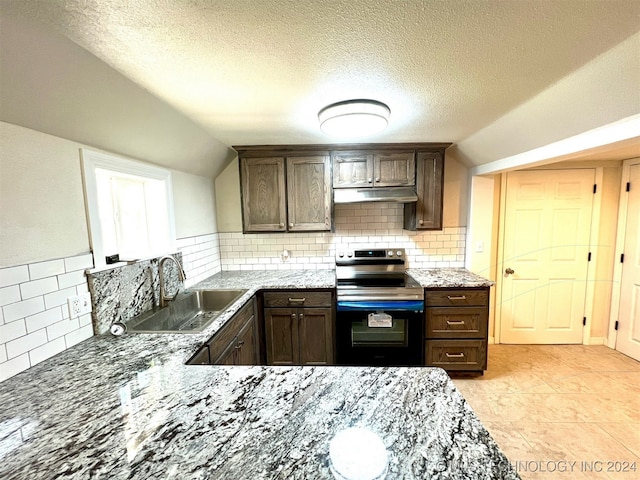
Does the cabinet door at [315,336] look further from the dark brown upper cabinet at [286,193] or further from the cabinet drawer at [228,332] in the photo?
the dark brown upper cabinet at [286,193]

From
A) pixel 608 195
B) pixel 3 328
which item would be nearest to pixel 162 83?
pixel 3 328

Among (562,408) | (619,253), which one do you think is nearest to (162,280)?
(562,408)

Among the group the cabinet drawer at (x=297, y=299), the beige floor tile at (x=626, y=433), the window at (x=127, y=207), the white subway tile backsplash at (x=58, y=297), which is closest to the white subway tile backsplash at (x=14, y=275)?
the white subway tile backsplash at (x=58, y=297)

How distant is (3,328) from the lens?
1.06 meters

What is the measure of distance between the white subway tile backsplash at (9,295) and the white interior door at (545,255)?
A: 12.3 ft

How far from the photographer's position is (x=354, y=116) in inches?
62.0

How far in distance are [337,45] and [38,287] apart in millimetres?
1655

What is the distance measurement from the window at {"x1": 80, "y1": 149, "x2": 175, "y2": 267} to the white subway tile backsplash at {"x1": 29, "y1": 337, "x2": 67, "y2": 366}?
16.5 inches

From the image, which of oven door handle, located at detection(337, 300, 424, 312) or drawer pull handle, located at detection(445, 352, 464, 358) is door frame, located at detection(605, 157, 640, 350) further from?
oven door handle, located at detection(337, 300, 424, 312)

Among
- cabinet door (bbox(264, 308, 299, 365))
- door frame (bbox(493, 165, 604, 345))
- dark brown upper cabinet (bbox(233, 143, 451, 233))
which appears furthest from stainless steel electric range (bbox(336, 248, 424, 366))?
door frame (bbox(493, 165, 604, 345))

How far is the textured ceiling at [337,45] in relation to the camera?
34.9 inches

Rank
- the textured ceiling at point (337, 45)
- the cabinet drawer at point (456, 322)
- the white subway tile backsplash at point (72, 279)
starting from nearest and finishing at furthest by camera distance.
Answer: the textured ceiling at point (337, 45)
the white subway tile backsplash at point (72, 279)
the cabinet drawer at point (456, 322)

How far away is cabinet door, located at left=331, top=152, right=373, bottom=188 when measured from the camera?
266 centimetres

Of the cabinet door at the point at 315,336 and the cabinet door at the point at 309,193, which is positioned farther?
the cabinet door at the point at 309,193
